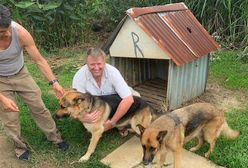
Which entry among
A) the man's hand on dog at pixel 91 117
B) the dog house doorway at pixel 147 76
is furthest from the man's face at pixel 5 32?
the dog house doorway at pixel 147 76

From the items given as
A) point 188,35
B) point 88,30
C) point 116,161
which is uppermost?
point 188,35

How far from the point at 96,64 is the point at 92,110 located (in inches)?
23.8

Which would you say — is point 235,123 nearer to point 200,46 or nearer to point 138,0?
point 200,46

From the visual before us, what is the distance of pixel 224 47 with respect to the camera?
28.7 feet

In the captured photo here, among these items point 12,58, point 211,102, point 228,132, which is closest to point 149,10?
point 211,102

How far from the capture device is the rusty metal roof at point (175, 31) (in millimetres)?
5285

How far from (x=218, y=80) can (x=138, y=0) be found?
3.43m

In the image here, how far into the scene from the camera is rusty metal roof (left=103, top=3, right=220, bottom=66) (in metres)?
5.29

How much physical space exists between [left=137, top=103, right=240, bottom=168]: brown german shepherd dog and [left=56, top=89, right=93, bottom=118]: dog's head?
0.93 meters

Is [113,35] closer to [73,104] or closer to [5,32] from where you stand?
[73,104]

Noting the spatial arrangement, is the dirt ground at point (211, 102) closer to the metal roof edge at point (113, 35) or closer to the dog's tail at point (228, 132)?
the dog's tail at point (228, 132)

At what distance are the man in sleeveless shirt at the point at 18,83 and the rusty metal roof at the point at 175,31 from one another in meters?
1.64

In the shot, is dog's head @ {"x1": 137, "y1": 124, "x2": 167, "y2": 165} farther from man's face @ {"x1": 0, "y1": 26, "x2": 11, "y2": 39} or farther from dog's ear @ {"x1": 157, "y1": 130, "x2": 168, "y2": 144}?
man's face @ {"x1": 0, "y1": 26, "x2": 11, "y2": 39}

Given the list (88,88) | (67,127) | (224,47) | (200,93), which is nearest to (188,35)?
(200,93)
